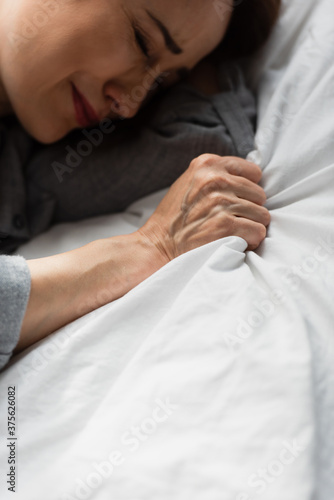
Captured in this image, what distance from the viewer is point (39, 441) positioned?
54cm

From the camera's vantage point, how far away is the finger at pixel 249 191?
2.58 feet

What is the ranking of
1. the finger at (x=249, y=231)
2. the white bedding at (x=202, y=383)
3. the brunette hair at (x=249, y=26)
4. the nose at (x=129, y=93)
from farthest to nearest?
the brunette hair at (x=249, y=26), the nose at (x=129, y=93), the finger at (x=249, y=231), the white bedding at (x=202, y=383)

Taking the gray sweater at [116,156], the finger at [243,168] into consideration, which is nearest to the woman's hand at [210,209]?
the finger at [243,168]

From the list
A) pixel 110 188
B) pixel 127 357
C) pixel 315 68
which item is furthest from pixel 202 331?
pixel 315 68

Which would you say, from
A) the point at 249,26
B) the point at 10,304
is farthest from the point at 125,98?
the point at 10,304

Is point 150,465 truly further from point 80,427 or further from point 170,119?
point 170,119

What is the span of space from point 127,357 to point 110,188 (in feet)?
1.53

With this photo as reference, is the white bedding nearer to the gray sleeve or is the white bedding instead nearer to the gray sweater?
the gray sleeve

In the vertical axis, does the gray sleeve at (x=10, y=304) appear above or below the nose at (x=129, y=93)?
below

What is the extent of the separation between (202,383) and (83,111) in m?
0.60

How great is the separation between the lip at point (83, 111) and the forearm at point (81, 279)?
290mm

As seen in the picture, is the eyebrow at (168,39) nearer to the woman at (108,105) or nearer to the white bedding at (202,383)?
the woman at (108,105)

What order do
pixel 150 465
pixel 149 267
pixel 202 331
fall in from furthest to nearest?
pixel 149 267 < pixel 202 331 < pixel 150 465

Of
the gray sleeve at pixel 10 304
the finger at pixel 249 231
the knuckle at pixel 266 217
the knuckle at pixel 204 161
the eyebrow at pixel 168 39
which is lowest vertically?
the knuckle at pixel 266 217
